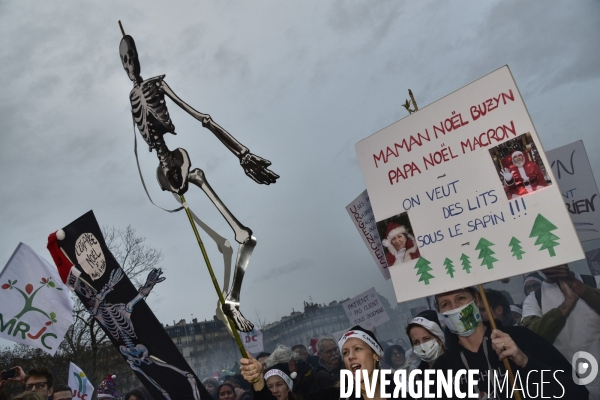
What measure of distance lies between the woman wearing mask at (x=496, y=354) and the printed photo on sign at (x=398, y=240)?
61 cm

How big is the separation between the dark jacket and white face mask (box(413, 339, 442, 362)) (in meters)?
0.22

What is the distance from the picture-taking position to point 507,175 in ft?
9.77

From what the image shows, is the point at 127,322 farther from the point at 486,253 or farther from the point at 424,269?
the point at 486,253

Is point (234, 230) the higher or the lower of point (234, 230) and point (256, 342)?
the higher

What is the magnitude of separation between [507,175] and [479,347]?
4.66ft

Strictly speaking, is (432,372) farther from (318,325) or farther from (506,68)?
(318,325)

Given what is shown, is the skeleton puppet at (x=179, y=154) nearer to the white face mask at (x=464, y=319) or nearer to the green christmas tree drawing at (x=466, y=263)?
the white face mask at (x=464, y=319)

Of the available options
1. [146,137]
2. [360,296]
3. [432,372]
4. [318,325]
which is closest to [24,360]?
[360,296]

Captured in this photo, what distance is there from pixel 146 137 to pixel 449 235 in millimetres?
3032

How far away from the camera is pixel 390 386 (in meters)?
2.88

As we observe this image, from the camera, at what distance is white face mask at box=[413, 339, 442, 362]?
3.96 m

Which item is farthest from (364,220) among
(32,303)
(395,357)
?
(395,357)

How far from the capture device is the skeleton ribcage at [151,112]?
4527 mm

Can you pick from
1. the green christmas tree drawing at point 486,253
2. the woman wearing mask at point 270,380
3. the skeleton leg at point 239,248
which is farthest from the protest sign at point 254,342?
the green christmas tree drawing at point 486,253
